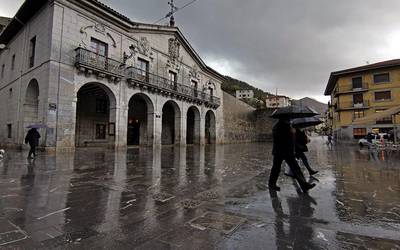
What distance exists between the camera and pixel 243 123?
1485 inches

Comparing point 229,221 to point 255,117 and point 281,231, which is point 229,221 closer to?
point 281,231

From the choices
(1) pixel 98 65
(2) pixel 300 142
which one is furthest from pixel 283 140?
(1) pixel 98 65

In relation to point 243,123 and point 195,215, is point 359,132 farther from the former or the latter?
point 195,215

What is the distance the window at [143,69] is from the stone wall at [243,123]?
14957 mm

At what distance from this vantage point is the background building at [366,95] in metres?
32.8

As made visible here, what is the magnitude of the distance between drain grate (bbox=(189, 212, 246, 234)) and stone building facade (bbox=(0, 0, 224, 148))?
13.7 metres

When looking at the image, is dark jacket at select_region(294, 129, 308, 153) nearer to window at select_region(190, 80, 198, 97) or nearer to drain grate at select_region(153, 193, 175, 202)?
drain grate at select_region(153, 193, 175, 202)

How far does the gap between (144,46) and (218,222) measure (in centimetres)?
2010

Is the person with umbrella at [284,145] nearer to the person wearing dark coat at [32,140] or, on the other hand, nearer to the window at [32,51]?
the person wearing dark coat at [32,140]

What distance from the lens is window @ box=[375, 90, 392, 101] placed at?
33312 mm

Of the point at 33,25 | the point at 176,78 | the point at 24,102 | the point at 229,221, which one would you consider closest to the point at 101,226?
the point at 229,221

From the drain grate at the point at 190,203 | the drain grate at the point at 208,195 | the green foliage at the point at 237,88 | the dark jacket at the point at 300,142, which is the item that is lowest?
the drain grate at the point at 190,203

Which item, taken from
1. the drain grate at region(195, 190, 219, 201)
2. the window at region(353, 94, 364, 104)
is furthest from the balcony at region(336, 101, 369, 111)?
the drain grate at region(195, 190, 219, 201)

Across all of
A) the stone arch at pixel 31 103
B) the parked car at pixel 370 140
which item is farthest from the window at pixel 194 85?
the parked car at pixel 370 140
